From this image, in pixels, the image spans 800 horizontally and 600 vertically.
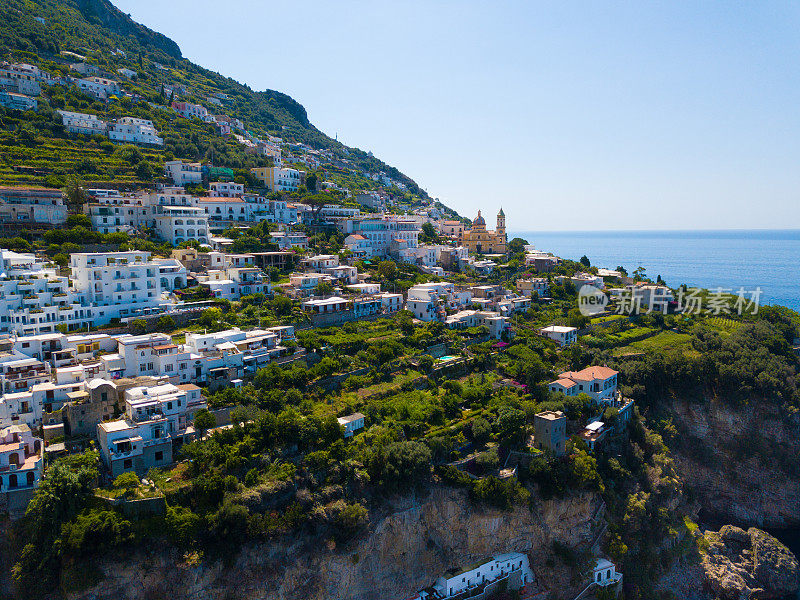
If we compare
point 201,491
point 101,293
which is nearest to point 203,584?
point 201,491

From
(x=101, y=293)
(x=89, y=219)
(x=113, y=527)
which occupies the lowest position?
(x=113, y=527)

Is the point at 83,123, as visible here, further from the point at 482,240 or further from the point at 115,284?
the point at 482,240

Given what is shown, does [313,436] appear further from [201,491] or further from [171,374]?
[171,374]

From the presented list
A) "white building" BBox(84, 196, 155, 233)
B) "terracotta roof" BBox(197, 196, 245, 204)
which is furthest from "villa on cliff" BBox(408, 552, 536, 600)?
"terracotta roof" BBox(197, 196, 245, 204)

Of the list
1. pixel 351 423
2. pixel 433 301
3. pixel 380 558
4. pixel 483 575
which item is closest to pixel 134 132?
pixel 433 301

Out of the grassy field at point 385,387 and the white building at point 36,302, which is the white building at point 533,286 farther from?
the white building at point 36,302
